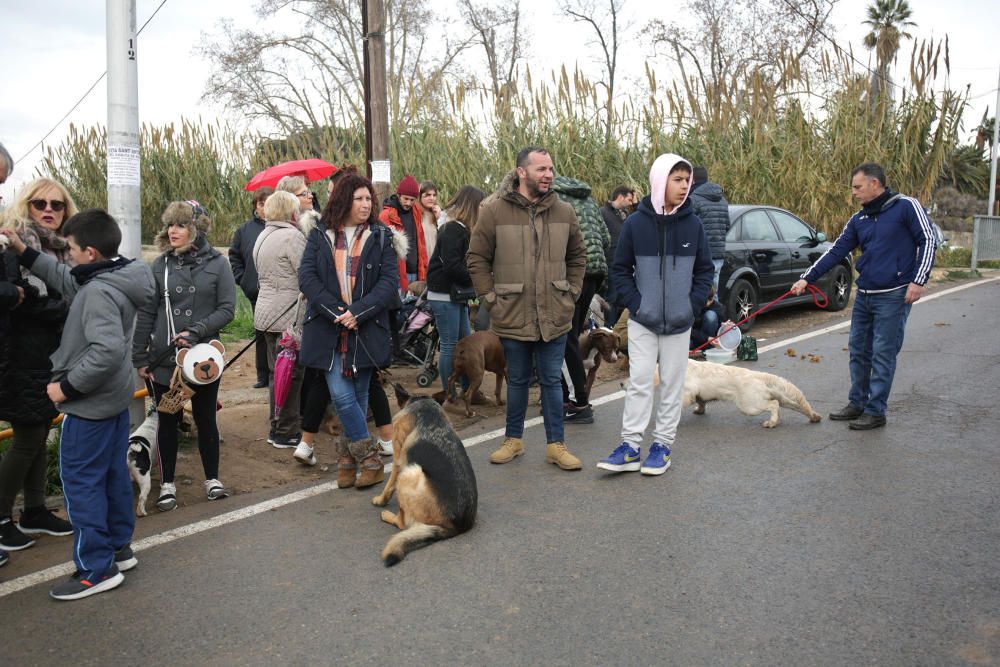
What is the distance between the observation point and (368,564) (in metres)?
4.05

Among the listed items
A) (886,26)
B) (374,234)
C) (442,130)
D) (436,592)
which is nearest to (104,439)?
(436,592)

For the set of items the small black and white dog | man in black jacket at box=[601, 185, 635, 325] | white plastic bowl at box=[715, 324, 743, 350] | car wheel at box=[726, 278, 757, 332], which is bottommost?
the small black and white dog

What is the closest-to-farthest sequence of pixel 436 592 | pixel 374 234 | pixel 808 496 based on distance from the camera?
pixel 436 592 < pixel 808 496 < pixel 374 234

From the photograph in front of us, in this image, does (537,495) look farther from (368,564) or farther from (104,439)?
(104,439)

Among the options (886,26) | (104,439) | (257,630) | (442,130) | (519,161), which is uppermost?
(886,26)

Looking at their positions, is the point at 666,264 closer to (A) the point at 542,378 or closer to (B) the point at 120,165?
(A) the point at 542,378

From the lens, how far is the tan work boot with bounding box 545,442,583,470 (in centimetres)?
546

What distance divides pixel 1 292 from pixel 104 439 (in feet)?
2.69

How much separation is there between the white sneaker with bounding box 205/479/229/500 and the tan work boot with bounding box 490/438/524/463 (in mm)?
1730

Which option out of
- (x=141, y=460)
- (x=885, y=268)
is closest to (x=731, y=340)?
(x=885, y=268)

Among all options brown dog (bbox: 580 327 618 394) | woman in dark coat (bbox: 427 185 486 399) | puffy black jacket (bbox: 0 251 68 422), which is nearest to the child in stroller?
woman in dark coat (bbox: 427 185 486 399)

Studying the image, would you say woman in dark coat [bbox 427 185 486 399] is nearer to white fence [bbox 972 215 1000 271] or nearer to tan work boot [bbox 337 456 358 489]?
tan work boot [bbox 337 456 358 489]

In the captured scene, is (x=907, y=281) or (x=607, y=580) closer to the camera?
(x=607, y=580)

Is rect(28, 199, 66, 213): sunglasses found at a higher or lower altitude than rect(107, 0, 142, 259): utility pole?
lower
